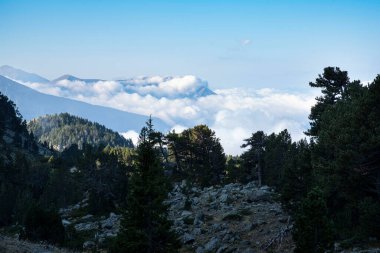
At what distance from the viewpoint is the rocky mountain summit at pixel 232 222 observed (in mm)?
28969

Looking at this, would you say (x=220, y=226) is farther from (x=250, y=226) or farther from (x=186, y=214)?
(x=186, y=214)

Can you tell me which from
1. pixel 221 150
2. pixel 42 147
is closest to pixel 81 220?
pixel 221 150

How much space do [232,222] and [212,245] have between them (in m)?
7.15

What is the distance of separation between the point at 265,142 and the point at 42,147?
150m

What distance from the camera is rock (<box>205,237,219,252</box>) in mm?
29889

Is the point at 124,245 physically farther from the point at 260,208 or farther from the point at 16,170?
the point at 16,170

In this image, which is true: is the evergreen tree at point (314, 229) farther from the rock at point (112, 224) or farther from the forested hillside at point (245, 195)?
the rock at point (112, 224)

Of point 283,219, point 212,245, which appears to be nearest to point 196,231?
point 212,245

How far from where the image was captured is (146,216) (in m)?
20.5

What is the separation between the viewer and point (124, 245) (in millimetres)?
20031

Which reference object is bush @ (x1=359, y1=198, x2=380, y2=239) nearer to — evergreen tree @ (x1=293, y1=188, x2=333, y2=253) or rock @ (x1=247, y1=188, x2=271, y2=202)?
evergreen tree @ (x1=293, y1=188, x2=333, y2=253)

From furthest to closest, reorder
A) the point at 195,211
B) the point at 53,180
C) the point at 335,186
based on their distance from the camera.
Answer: the point at 53,180
the point at 195,211
the point at 335,186

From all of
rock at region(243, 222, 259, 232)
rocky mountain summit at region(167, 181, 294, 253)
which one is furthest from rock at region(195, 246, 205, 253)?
rock at region(243, 222, 259, 232)

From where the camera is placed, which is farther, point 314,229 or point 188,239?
point 188,239
